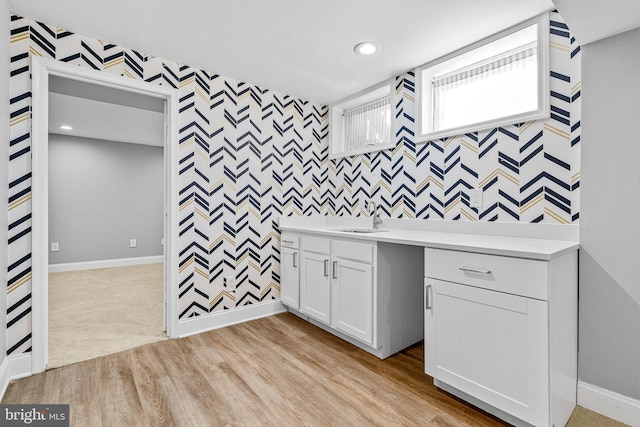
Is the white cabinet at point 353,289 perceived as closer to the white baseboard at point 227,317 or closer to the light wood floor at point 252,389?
the light wood floor at point 252,389

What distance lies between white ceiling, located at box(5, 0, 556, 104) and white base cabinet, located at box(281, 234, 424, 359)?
55.3 inches

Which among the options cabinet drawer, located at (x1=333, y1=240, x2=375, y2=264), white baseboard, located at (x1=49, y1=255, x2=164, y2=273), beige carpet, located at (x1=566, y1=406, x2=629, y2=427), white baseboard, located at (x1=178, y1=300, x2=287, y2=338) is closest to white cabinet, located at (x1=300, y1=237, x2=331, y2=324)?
cabinet drawer, located at (x1=333, y1=240, x2=375, y2=264)

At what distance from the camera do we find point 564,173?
1.84 metres

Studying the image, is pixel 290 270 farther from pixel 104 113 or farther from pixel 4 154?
pixel 104 113

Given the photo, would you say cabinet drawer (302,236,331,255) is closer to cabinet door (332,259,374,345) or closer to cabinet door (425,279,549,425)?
cabinet door (332,259,374,345)

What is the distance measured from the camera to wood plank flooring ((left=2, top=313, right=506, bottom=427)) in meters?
→ 1.58

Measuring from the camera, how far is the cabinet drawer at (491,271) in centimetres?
139

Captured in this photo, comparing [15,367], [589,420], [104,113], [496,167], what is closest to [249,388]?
[15,367]

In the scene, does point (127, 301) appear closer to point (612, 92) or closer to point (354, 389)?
point (354, 389)

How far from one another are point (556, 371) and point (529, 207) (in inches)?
37.6

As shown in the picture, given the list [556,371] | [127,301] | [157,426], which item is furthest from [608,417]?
[127,301]

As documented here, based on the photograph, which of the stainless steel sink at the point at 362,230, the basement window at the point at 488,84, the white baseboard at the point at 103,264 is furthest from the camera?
the white baseboard at the point at 103,264

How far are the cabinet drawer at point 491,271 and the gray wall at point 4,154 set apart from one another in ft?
8.07

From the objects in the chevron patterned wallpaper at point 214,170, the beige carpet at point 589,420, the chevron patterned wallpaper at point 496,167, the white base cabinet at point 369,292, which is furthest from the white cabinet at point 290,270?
the beige carpet at point 589,420
